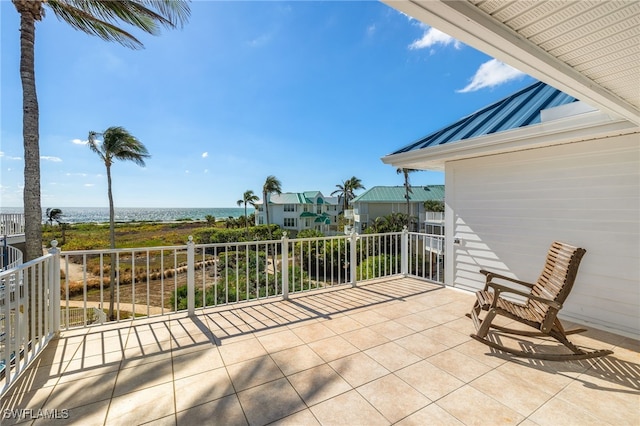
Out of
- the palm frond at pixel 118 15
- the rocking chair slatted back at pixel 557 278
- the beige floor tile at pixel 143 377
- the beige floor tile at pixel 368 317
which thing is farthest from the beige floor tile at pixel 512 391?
the palm frond at pixel 118 15

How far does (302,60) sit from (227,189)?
3250 centimetres

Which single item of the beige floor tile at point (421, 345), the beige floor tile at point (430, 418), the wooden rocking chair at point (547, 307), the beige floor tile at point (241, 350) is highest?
the wooden rocking chair at point (547, 307)

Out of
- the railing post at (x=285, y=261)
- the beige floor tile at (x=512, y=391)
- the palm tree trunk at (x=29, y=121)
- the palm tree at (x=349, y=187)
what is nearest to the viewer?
the beige floor tile at (x=512, y=391)

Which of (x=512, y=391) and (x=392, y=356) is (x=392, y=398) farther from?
(x=512, y=391)

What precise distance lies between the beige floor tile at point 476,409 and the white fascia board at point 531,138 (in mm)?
3087

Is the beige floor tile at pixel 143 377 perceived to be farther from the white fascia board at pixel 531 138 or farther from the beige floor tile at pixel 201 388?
the white fascia board at pixel 531 138

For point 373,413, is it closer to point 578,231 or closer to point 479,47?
point 479,47

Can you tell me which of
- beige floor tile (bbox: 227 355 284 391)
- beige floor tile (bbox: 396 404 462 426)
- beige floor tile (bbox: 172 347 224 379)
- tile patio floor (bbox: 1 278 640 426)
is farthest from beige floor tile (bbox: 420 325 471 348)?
beige floor tile (bbox: 172 347 224 379)

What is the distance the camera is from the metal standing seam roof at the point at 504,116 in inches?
146

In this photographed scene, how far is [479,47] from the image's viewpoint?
5.06 ft

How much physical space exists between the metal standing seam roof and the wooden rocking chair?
5.92ft

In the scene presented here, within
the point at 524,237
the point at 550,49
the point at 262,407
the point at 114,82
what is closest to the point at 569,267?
the point at 524,237

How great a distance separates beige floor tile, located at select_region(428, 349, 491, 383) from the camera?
2.34 metres

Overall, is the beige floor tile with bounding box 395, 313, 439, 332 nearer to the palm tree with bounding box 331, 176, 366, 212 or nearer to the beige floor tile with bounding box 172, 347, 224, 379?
the beige floor tile with bounding box 172, 347, 224, 379
